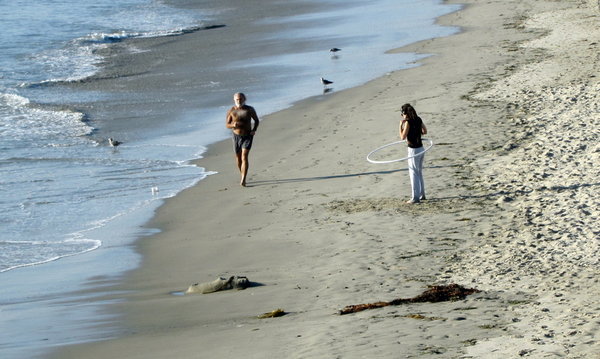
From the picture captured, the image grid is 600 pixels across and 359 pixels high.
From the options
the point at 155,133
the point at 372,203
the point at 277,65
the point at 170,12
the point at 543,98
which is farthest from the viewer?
the point at 170,12

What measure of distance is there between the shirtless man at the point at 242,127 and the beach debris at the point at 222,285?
16.7ft

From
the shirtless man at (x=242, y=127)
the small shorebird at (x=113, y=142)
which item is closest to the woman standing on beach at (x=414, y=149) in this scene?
the shirtless man at (x=242, y=127)

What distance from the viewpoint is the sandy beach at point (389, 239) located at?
325 inches

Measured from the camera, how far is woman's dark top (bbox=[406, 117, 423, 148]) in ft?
42.5

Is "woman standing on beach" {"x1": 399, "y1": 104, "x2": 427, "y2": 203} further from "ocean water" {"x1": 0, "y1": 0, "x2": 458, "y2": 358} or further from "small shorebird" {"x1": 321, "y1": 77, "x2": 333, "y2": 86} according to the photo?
"small shorebird" {"x1": 321, "y1": 77, "x2": 333, "y2": 86}

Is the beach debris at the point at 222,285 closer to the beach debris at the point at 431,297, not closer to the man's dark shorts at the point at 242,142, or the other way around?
the beach debris at the point at 431,297

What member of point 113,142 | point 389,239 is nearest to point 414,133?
point 389,239

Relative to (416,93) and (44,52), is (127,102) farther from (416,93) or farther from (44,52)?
(44,52)

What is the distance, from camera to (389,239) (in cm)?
1135

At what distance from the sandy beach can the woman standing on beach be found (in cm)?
22

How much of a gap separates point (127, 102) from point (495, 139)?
11.7m

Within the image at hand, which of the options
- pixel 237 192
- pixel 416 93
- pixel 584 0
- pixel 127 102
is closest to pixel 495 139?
pixel 237 192

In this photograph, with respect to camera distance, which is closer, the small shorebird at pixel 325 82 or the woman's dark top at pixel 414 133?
the woman's dark top at pixel 414 133

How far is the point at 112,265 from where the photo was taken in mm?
11953
